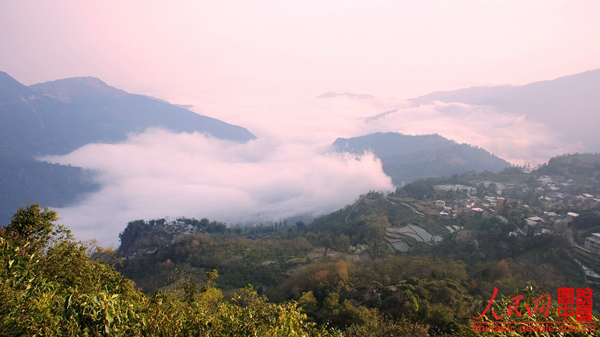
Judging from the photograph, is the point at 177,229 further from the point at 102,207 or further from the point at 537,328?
the point at 102,207

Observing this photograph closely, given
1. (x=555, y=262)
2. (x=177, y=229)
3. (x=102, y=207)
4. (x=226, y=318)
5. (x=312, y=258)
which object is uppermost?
(x=226, y=318)

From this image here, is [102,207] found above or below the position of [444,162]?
below

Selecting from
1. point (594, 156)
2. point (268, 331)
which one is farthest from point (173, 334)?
point (594, 156)

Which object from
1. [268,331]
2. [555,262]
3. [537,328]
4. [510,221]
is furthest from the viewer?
[510,221]

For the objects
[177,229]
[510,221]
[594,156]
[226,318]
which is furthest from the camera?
[594,156]

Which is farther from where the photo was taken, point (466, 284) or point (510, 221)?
point (510, 221)

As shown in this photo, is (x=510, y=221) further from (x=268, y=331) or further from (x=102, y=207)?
(x=102, y=207)

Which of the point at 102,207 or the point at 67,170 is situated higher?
the point at 67,170

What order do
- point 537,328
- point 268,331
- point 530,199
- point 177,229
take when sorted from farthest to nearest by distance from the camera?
point 177,229
point 530,199
point 268,331
point 537,328

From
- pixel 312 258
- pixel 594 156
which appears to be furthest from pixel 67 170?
pixel 594 156
